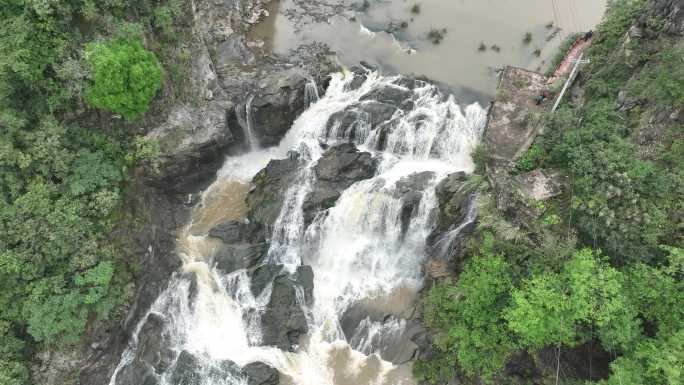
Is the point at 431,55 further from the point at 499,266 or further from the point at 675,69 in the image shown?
the point at 499,266

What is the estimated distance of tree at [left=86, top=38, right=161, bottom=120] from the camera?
45.2 feet

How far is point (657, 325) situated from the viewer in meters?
10.0

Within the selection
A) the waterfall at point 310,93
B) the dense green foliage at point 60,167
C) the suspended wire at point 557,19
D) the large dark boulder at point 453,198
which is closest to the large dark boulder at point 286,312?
the dense green foliage at point 60,167

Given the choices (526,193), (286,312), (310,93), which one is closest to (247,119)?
(310,93)

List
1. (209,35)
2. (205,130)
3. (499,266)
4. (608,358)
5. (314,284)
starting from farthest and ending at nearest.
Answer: (209,35) < (205,130) < (314,284) < (499,266) < (608,358)

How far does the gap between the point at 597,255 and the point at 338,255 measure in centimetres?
953

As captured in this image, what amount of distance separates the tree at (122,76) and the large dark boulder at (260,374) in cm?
1060

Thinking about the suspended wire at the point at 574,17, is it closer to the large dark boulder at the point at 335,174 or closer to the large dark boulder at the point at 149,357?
the large dark boulder at the point at 335,174

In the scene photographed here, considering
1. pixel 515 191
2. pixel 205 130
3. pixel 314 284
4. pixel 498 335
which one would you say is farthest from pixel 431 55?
pixel 498 335

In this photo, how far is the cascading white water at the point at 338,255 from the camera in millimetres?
14742

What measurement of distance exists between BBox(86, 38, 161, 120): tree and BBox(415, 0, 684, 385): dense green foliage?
43.5 ft

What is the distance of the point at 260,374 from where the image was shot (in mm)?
14062

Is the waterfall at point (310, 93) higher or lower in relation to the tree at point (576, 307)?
higher

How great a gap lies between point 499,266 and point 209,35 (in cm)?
1995
